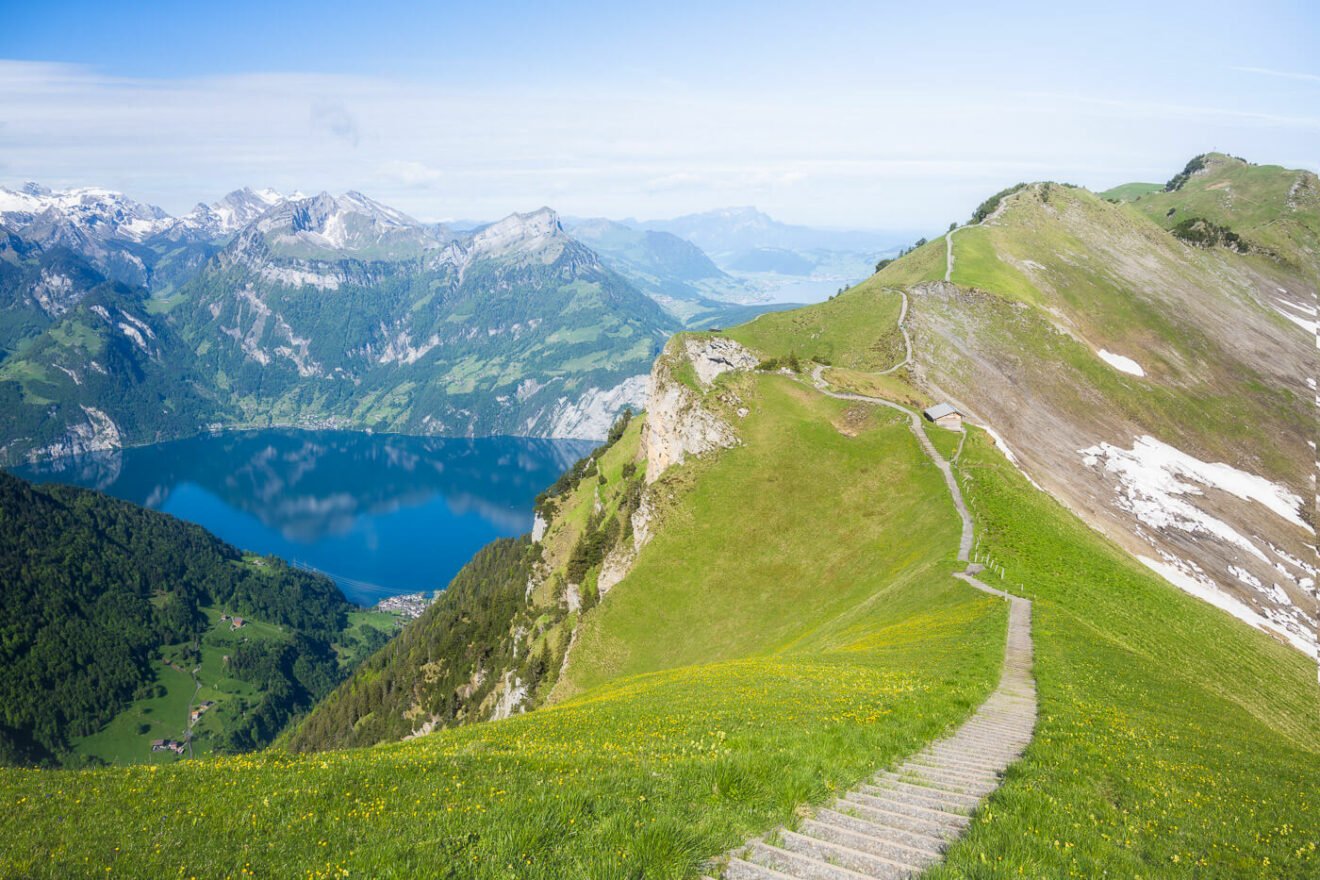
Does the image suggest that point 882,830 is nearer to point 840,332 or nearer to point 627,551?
point 627,551

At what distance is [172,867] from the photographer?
9.73m

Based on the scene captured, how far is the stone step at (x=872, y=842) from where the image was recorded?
1096 cm

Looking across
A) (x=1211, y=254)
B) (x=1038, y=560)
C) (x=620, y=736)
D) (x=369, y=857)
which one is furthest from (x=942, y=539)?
(x=1211, y=254)

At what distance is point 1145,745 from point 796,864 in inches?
591

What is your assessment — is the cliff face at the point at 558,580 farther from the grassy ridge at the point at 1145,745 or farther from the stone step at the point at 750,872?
the stone step at the point at 750,872

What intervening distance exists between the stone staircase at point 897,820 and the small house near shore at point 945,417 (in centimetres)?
7290

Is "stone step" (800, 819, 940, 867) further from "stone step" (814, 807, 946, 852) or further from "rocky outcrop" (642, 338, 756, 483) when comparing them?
"rocky outcrop" (642, 338, 756, 483)

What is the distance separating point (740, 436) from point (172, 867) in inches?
3212

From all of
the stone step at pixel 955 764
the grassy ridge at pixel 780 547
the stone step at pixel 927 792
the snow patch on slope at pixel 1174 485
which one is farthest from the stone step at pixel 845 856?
the snow patch on slope at pixel 1174 485

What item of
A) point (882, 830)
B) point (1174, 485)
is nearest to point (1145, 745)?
point (882, 830)

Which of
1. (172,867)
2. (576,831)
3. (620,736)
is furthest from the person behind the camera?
(620,736)

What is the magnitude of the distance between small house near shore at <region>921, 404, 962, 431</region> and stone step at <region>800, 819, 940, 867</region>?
82596 millimetres

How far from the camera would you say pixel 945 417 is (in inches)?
3487

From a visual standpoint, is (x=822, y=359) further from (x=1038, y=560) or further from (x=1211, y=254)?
(x=1211, y=254)
